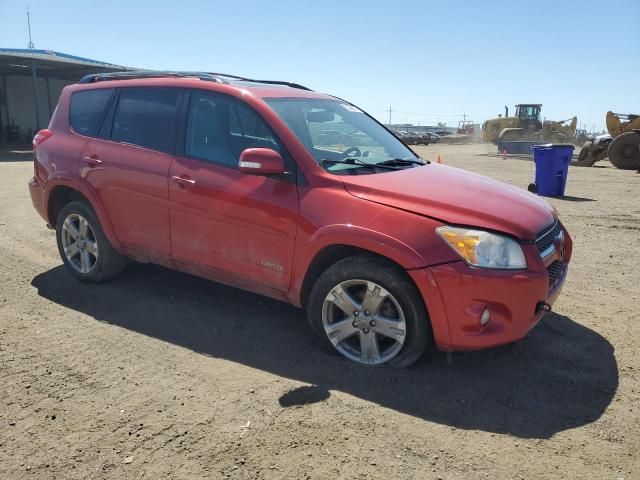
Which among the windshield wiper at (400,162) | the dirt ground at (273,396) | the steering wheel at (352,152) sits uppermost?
the steering wheel at (352,152)

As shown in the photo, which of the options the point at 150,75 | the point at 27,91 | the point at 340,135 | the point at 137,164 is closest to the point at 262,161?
the point at 340,135

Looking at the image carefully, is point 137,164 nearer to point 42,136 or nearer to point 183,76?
point 183,76

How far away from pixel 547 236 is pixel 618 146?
18.8 m

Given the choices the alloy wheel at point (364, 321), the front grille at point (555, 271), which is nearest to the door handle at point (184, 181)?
the alloy wheel at point (364, 321)

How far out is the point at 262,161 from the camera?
11.1 feet

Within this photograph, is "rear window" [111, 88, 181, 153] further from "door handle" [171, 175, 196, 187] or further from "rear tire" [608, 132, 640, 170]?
"rear tire" [608, 132, 640, 170]

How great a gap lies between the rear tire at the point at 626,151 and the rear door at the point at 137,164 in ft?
64.2

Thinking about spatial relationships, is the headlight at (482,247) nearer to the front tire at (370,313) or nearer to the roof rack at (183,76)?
the front tire at (370,313)

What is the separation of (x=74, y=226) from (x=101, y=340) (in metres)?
1.56

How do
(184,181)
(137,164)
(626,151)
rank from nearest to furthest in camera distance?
(184,181), (137,164), (626,151)

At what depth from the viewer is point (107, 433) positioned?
264cm

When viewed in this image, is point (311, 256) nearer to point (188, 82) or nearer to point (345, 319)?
point (345, 319)

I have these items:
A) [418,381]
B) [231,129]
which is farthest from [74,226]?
[418,381]

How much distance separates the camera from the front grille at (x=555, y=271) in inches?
132
